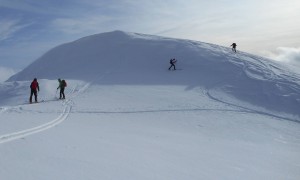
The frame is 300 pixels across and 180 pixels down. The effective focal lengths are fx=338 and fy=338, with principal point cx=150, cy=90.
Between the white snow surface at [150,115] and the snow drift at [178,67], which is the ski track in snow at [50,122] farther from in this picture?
the snow drift at [178,67]

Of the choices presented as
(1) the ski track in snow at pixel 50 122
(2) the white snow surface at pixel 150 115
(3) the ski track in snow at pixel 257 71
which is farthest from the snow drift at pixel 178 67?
(1) the ski track in snow at pixel 50 122

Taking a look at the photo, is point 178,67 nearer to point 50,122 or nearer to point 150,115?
point 150,115

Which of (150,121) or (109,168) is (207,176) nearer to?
(109,168)

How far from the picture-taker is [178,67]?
38969 millimetres

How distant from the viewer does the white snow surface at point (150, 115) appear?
915 cm

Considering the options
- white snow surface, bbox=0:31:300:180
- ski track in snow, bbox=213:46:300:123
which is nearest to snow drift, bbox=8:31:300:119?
ski track in snow, bbox=213:46:300:123

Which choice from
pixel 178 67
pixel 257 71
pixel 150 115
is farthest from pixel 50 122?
pixel 257 71

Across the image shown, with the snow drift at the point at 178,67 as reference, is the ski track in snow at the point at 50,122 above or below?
below

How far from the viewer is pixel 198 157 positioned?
11938 mm

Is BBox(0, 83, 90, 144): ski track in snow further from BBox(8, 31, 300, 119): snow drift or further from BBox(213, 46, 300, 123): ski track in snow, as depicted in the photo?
BBox(213, 46, 300, 123): ski track in snow

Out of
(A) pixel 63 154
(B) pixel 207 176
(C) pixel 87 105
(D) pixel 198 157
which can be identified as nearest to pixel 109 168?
(A) pixel 63 154

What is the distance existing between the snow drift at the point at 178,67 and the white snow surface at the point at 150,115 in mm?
132

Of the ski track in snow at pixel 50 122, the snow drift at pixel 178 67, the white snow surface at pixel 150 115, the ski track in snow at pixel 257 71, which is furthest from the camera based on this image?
the ski track in snow at pixel 257 71

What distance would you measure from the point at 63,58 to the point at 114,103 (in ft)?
81.5
